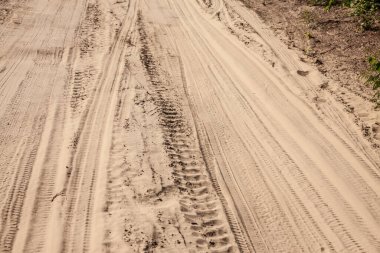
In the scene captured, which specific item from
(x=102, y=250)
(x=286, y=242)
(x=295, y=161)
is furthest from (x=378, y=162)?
(x=102, y=250)

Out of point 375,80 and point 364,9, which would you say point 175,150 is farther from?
point 364,9

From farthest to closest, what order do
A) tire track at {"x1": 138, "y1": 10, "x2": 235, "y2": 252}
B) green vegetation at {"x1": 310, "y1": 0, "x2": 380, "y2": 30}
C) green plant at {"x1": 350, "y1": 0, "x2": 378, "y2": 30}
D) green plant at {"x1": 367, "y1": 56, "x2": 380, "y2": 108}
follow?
green plant at {"x1": 350, "y1": 0, "x2": 378, "y2": 30}, green vegetation at {"x1": 310, "y1": 0, "x2": 380, "y2": 30}, green plant at {"x1": 367, "y1": 56, "x2": 380, "y2": 108}, tire track at {"x1": 138, "y1": 10, "x2": 235, "y2": 252}

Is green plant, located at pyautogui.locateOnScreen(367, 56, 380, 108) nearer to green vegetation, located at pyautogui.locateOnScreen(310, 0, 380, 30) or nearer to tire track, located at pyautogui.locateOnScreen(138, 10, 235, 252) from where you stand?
green vegetation, located at pyautogui.locateOnScreen(310, 0, 380, 30)

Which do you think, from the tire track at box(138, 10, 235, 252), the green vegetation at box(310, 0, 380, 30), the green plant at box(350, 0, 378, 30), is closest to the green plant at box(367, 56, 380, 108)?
the green vegetation at box(310, 0, 380, 30)

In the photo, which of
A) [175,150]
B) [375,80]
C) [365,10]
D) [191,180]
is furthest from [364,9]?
[191,180]

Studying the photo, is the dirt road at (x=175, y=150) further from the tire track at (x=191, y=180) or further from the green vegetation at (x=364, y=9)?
the green vegetation at (x=364, y=9)

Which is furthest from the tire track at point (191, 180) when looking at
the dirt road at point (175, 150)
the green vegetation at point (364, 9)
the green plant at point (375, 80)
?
the green vegetation at point (364, 9)

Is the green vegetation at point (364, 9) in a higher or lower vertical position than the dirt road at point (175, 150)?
higher

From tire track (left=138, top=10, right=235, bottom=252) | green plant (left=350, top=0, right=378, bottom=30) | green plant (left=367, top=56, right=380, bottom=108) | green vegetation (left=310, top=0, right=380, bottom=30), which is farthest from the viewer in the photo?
green plant (left=350, top=0, right=378, bottom=30)

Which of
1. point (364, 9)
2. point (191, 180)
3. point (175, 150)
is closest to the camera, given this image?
point (191, 180)
